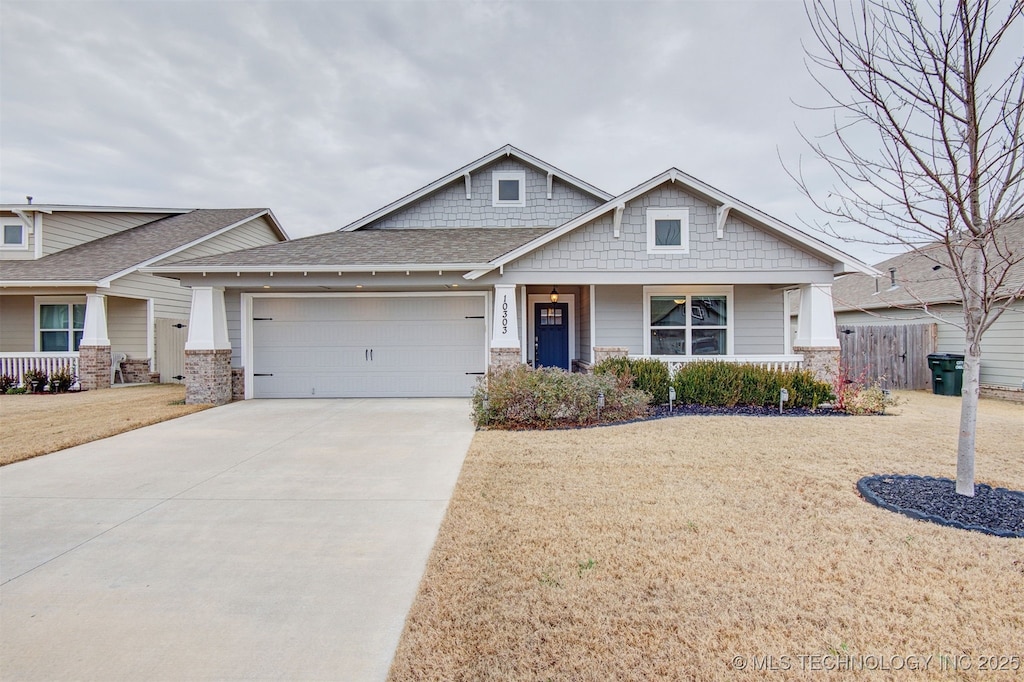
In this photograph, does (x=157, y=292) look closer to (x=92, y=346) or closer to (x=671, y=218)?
(x=92, y=346)

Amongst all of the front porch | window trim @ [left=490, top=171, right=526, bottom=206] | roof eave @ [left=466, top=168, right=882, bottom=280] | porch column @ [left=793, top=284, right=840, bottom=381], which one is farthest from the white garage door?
porch column @ [left=793, top=284, right=840, bottom=381]

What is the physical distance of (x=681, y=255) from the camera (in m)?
10.3

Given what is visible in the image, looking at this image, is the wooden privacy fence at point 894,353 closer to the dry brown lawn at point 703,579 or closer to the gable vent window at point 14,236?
the dry brown lawn at point 703,579

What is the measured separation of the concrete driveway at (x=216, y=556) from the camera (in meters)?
2.59

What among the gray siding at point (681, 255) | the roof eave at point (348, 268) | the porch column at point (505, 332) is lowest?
the porch column at point (505, 332)

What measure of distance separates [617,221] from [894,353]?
10.2 meters

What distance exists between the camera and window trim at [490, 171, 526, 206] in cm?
1401

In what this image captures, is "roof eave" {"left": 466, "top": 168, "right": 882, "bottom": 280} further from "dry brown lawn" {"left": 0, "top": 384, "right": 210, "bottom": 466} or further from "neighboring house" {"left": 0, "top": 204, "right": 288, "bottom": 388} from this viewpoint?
"neighboring house" {"left": 0, "top": 204, "right": 288, "bottom": 388}

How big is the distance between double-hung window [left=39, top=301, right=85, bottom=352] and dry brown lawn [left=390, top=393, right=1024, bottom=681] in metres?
16.5

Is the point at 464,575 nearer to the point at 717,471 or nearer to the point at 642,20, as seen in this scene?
the point at 717,471

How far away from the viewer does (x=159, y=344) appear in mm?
15859

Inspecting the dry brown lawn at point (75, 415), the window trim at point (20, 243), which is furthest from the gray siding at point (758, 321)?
the window trim at point (20, 243)

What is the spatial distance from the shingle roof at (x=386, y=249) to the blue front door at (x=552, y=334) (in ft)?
6.95

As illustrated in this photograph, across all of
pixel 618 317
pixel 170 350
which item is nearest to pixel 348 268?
pixel 618 317
